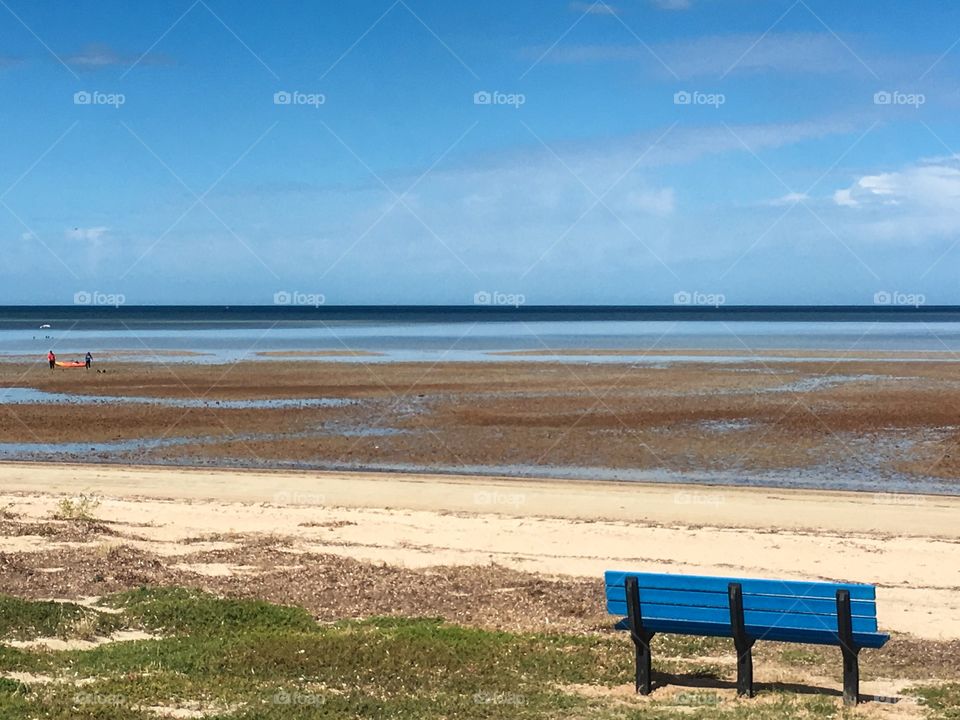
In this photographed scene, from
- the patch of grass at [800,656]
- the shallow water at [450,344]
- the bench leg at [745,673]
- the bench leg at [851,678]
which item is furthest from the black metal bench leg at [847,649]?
the shallow water at [450,344]

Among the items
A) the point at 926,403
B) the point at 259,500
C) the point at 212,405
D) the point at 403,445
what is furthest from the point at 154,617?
the point at 926,403

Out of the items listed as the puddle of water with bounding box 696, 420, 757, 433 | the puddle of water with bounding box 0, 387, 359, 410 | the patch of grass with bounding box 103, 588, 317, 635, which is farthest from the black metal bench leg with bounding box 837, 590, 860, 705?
the puddle of water with bounding box 0, 387, 359, 410

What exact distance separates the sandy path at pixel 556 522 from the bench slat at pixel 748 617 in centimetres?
370

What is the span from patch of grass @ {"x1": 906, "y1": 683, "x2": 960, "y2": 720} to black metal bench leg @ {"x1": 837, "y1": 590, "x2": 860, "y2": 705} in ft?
1.85

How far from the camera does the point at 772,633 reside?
32.3 feet

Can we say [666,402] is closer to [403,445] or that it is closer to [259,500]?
[403,445]

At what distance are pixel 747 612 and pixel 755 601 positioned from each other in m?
0.12

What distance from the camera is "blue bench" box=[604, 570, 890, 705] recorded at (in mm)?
9633

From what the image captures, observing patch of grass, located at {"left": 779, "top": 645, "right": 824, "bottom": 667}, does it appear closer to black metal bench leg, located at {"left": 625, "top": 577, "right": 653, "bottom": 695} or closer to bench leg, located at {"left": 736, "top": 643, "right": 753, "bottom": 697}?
bench leg, located at {"left": 736, "top": 643, "right": 753, "bottom": 697}

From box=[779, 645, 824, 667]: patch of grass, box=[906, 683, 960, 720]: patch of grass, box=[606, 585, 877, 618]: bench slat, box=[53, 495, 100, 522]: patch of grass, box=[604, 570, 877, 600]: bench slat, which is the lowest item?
box=[906, 683, 960, 720]: patch of grass

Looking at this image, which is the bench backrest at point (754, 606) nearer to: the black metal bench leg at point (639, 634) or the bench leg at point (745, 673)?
the black metal bench leg at point (639, 634)

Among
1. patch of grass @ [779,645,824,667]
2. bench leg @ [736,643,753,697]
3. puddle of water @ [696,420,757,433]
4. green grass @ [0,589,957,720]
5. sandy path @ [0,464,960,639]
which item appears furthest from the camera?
puddle of water @ [696,420,757,433]

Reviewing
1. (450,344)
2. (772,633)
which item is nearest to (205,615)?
(772,633)

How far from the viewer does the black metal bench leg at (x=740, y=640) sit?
9.86 meters
